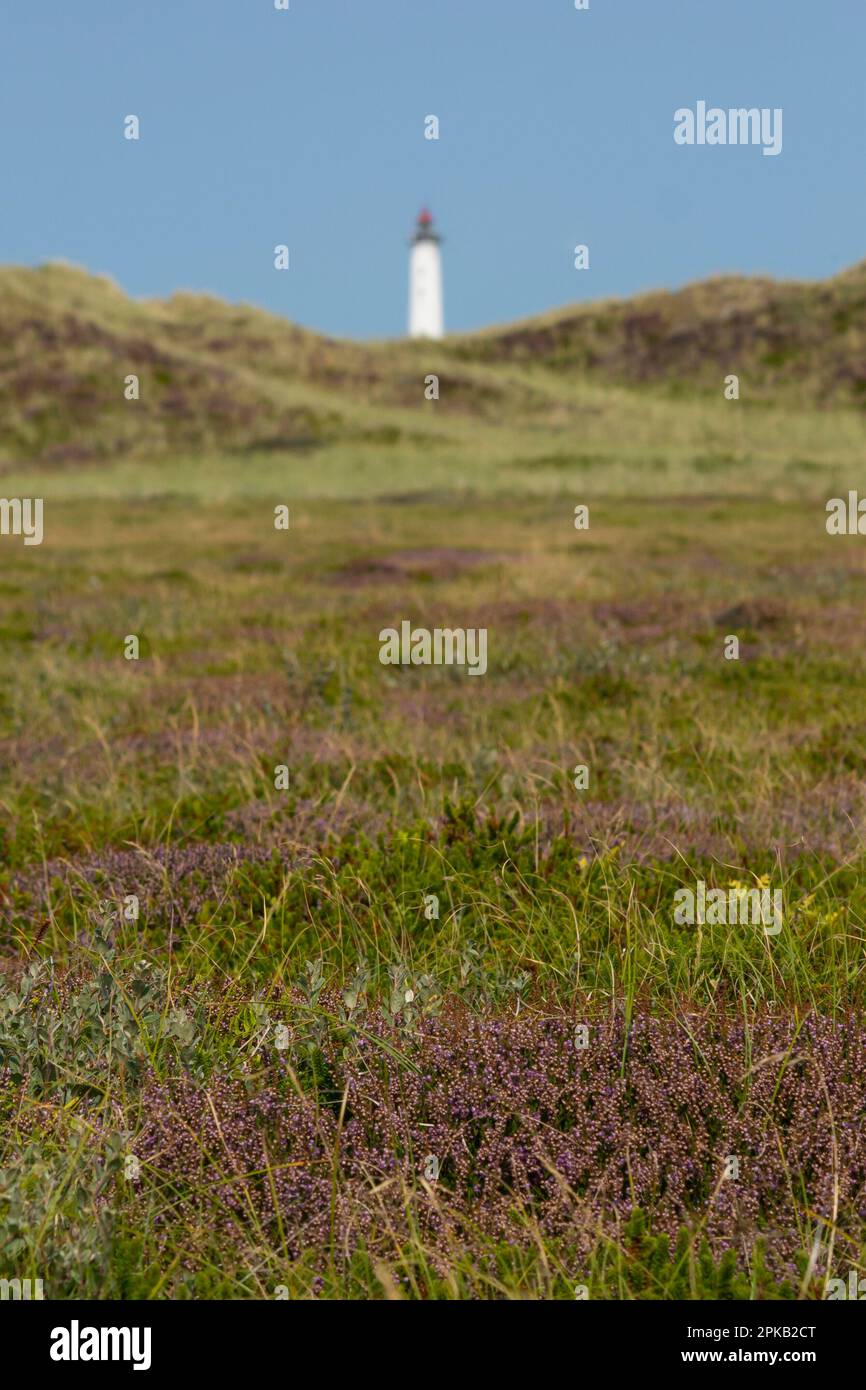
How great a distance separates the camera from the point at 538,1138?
115 inches

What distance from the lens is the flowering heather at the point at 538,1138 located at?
2.74 metres

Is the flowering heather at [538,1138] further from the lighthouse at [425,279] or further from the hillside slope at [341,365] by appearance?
the lighthouse at [425,279]

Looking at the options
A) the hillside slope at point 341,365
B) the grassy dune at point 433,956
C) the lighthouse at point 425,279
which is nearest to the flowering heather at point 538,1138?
the grassy dune at point 433,956

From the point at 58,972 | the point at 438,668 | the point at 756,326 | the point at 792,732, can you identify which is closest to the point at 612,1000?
the point at 58,972

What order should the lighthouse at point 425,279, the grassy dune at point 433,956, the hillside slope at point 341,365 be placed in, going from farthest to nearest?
the lighthouse at point 425,279 < the hillside slope at point 341,365 < the grassy dune at point 433,956

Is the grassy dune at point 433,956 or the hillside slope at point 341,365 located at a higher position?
the hillside slope at point 341,365

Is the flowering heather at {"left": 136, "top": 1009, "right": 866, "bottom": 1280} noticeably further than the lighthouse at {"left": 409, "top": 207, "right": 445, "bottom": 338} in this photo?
No

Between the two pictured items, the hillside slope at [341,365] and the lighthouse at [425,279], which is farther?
the lighthouse at [425,279]

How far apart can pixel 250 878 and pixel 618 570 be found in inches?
571

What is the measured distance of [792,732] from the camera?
7.55 meters

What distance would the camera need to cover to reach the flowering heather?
2744mm

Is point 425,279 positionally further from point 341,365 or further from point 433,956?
point 433,956

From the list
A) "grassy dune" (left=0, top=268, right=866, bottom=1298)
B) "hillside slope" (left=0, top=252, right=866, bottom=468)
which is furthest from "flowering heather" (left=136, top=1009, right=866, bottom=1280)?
"hillside slope" (left=0, top=252, right=866, bottom=468)

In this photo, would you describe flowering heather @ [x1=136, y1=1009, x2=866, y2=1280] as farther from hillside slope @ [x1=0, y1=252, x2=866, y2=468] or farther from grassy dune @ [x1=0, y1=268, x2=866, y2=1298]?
hillside slope @ [x1=0, y1=252, x2=866, y2=468]
